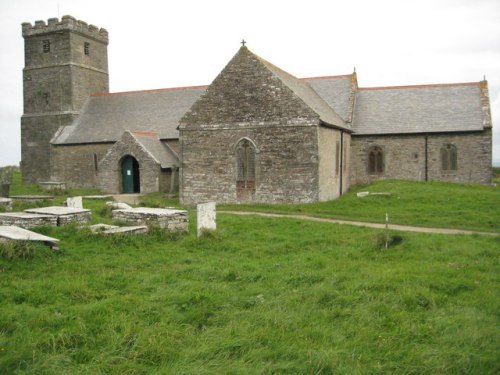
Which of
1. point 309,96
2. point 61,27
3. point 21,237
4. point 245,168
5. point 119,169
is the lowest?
point 21,237

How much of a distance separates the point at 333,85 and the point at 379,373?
2810 centimetres

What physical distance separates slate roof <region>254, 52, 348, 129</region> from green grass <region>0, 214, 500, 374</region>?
1204 centimetres

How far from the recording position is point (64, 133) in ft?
120

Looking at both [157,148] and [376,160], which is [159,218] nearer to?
[157,148]

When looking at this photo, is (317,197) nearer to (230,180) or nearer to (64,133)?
(230,180)

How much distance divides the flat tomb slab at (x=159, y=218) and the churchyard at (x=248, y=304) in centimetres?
45

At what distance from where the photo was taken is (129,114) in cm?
3594

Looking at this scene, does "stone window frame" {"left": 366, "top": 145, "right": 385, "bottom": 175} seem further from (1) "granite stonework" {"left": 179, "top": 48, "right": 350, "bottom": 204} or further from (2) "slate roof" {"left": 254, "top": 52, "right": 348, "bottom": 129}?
(1) "granite stonework" {"left": 179, "top": 48, "right": 350, "bottom": 204}

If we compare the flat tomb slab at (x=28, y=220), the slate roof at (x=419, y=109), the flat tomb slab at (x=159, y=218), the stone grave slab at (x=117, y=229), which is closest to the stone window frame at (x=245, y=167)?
the flat tomb slab at (x=159, y=218)

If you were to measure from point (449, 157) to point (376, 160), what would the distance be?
426 centimetres

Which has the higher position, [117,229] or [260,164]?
[260,164]

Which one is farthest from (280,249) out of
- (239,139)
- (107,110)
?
(107,110)

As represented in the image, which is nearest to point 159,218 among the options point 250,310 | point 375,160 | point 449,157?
point 250,310

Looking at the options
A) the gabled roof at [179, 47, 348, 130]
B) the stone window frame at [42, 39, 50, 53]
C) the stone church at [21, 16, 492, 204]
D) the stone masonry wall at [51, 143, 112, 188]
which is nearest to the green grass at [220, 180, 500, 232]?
the stone church at [21, 16, 492, 204]
